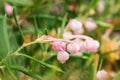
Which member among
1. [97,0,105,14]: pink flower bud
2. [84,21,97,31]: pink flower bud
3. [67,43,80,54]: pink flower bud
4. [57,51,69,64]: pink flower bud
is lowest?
[84,21,97,31]: pink flower bud

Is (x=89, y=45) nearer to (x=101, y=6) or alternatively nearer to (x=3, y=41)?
(x=3, y=41)

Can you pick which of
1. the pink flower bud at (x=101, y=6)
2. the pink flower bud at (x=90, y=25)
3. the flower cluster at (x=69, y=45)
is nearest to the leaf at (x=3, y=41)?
the flower cluster at (x=69, y=45)

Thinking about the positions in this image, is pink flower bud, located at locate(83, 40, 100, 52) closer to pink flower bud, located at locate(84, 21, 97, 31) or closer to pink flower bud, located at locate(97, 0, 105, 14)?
pink flower bud, located at locate(84, 21, 97, 31)

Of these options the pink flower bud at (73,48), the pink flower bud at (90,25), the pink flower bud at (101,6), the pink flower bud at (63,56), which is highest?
the pink flower bud at (73,48)

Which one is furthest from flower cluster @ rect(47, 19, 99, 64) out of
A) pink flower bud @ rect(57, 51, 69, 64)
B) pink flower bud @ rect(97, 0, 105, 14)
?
pink flower bud @ rect(97, 0, 105, 14)

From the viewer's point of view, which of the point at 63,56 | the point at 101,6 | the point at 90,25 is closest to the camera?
the point at 63,56

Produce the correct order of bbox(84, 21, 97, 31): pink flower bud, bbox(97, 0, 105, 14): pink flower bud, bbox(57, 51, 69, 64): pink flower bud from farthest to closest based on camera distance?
bbox(97, 0, 105, 14): pink flower bud, bbox(84, 21, 97, 31): pink flower bud, bbox(57, 51, 69, 64): pink flower bud

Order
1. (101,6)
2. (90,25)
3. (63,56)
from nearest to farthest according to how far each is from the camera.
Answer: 1. (63,56)
2. (90,25)
3. (101,6)

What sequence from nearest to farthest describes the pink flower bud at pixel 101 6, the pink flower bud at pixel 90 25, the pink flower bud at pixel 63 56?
the pink flower bud at pixel 63 56 < the pink flower bud at pixel 90 25 < the pink flower bud at pixel 101 6

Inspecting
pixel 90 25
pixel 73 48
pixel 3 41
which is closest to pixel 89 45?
pixel 73 48

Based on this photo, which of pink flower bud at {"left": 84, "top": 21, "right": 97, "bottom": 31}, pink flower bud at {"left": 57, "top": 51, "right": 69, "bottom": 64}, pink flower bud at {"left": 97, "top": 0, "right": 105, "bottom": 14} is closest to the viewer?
pink flower bud at {"left": 57, "top": 51, "right": 69, "bottom": 64}

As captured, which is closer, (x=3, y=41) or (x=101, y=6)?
(x=3, y=41)

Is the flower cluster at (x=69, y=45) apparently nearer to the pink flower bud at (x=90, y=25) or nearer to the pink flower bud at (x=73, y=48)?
the pink flower bud at (x=73, y=48)
